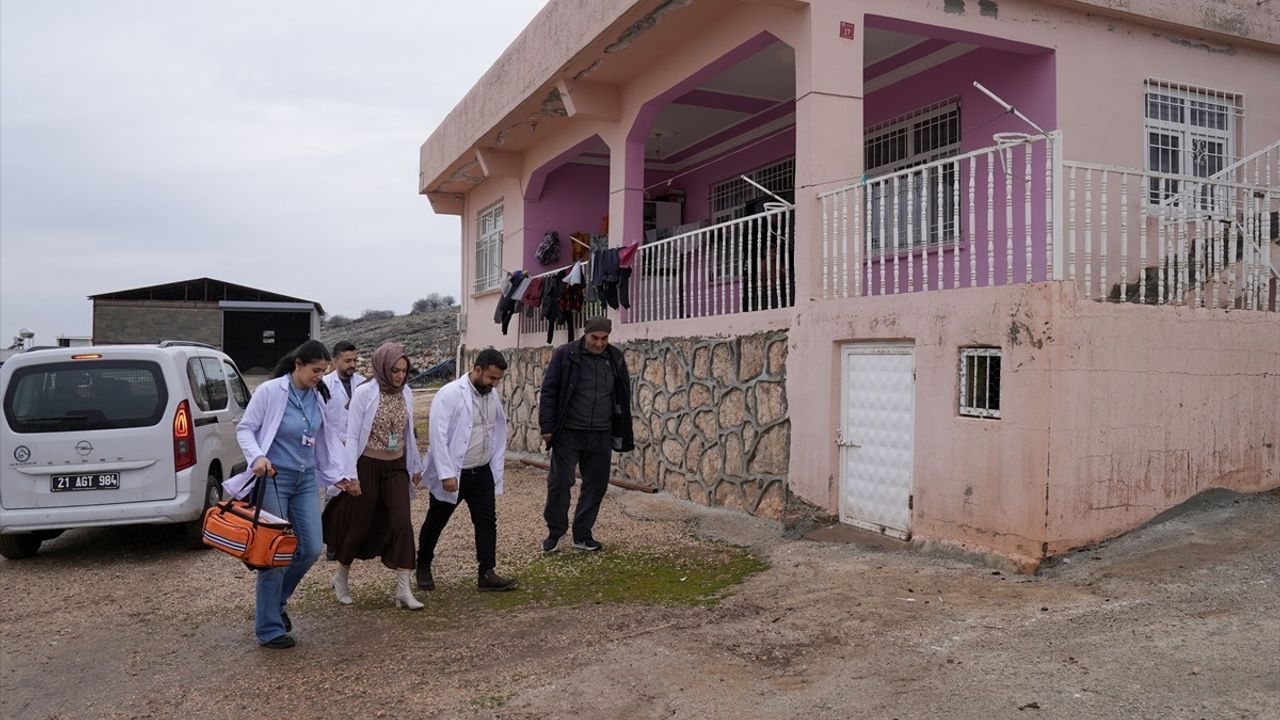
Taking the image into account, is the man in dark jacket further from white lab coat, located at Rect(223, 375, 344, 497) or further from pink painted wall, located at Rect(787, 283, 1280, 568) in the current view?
white lab coat, located at Rect(223, 375, 344, 497)

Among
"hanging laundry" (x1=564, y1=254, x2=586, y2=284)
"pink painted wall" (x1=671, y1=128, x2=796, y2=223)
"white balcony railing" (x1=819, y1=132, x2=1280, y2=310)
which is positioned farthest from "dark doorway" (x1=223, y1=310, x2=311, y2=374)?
"white balcony railing" (x1=819, y1=132, x2=1280, y2=310)

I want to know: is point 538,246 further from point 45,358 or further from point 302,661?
point 302,661

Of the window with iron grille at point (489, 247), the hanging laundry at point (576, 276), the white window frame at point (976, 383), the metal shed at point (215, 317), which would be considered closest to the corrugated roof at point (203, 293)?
the metal shed at point (215, 317)

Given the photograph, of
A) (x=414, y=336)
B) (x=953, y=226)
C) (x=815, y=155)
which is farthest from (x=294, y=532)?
(x=414, y=336)

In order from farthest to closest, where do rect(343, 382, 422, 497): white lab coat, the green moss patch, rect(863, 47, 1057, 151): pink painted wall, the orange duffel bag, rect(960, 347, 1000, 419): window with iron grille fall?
rect(863, 47, 1057, 151): pink painted wall → rect(960, 347, 1000, 419): window with iron grille → the green moss patch → rect(343, 382, 422, 497): white lab coat → the orange duffel bag

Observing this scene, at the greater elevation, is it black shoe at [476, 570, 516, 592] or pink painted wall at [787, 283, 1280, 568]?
pink painted wall at [787, 283, 1280, 568]

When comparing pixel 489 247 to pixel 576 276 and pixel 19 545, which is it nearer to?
pixel 576 276

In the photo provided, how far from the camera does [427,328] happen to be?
127 ft

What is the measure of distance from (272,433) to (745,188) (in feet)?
32.6

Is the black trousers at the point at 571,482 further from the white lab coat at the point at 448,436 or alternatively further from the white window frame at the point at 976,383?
the white window frame at the point at 976,383

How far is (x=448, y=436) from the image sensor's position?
5961 millimetres

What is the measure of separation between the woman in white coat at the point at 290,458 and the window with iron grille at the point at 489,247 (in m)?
11.1

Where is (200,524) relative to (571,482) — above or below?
below

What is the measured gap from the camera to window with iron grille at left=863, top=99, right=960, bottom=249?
31.7 feet
